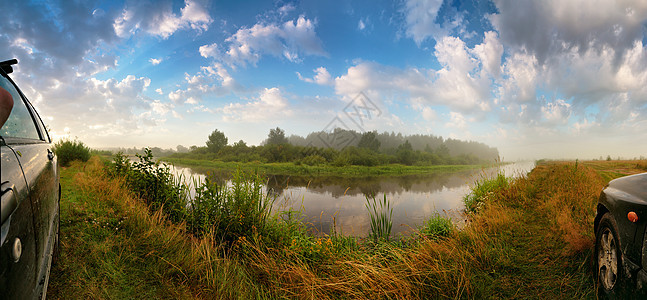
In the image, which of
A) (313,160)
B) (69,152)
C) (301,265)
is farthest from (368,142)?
(301,265)

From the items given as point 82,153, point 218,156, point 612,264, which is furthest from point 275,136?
point 612,264

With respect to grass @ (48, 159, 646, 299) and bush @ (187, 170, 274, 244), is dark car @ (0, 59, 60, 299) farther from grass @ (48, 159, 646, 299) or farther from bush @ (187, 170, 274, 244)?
bush @ (187, 170, 274, 244)

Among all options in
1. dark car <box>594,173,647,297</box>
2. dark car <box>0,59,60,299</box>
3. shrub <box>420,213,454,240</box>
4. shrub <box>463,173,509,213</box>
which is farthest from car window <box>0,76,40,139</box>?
shrub <box>463,173,509,213</box>

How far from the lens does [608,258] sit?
2.76m

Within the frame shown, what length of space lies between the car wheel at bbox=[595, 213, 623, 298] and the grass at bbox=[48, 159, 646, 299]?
30 centimetres

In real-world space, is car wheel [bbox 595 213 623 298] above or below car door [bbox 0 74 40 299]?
below

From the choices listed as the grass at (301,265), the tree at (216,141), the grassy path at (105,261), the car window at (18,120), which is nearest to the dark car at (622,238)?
the grass at (301,265)

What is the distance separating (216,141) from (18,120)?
59406 mm

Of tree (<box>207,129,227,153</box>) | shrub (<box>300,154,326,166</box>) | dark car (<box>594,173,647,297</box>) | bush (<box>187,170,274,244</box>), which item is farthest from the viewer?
tree (<box>207,129,227,153</box>)

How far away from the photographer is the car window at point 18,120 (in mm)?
2006

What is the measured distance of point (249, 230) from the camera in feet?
17.8

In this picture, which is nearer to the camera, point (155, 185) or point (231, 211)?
point (231, 211)

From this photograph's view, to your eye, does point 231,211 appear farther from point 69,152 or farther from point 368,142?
point 368,142

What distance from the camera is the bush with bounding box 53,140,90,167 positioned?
12.3m
